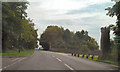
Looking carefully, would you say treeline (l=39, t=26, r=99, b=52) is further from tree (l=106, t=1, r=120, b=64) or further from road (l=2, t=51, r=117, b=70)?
road (l=2, t=51, r=117, b=70)

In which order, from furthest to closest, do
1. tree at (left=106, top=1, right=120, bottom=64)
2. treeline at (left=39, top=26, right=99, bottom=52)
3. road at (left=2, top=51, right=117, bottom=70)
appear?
treeline at (left=39, top=26, right=99, bottom=52) → tree at (left=106, top=1, right=120, bottom=64) → road at (left=2, top=51, right=117, bottom=70)

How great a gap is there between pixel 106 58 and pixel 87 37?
114m

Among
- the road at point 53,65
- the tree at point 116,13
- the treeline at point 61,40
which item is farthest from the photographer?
the treeline at point 61,40

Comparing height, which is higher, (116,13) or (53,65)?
Answer: (116,13)

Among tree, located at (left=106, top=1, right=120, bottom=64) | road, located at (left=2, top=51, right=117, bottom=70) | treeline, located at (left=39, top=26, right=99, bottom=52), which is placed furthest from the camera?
treeline, located at (left=39, top=26, right=99, bottom=52)

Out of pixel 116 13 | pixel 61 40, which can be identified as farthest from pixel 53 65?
pixel 61 40

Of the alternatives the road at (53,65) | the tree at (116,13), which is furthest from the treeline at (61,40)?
the road at (53,65)

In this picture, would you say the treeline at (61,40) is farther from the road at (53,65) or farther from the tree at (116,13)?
the road at (53,65)

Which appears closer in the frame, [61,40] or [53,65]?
[53,65]

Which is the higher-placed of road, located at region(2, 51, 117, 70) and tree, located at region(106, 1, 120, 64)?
tree, located at region(106, 1, 120, 64)

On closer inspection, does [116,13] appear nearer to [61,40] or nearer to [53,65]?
[53,65]

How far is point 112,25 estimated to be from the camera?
24.9 m

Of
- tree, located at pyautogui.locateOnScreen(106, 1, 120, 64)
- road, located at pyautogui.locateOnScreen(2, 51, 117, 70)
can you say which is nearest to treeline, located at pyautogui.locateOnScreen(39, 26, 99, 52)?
tree, located at pyautogui.locateOnScreen(106, 1, 120, 64)

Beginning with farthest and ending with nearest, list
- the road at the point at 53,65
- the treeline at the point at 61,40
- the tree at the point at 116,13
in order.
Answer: the treeline at the point at 61,40
the tree at the point at 116,13
the road at the point at 53,65
